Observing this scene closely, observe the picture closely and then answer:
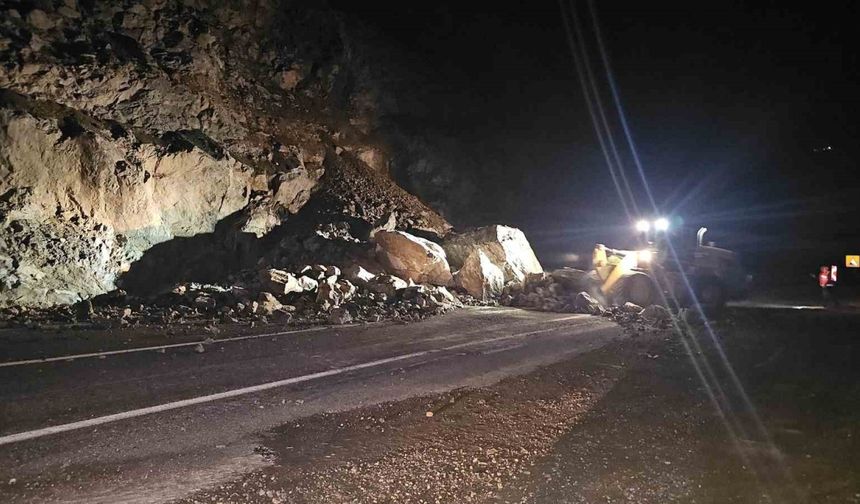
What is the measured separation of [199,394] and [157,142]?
1254 cm

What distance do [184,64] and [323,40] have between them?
27.6 ft

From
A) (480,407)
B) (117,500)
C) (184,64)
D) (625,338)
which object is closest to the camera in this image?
(117,500)

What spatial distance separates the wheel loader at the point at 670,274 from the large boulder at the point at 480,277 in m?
2.98

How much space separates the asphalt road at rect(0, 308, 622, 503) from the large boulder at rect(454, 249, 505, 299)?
5.09 metres

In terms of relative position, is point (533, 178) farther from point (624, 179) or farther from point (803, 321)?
point (803, 321)

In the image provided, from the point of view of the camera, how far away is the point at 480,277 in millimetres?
15797

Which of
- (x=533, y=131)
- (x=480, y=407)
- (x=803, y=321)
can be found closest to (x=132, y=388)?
(x=480, y=407)

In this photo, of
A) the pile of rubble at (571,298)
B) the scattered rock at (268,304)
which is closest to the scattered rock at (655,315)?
the pile of rubble at (571,298)

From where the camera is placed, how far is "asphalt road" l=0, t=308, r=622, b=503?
13.0 feet

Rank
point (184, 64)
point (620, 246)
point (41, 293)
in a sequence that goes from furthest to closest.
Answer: point (620, 246) → point (184, 64) → point (41, 293)

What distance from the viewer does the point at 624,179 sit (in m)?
34.1

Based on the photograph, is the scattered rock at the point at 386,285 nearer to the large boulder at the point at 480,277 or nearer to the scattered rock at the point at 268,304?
the large boulder at the point at 480,277

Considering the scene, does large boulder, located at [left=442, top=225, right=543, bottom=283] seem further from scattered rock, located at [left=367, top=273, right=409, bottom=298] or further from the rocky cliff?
the rocky cliff

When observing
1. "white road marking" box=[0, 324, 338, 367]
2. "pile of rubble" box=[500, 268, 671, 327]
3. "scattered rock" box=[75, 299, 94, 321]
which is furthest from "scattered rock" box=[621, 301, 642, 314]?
"scattered rock" box=[75, 299, 94, 321]
